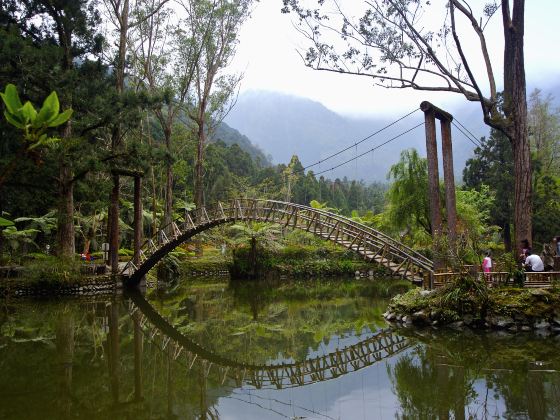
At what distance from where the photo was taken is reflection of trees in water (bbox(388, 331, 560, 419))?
5266 mm

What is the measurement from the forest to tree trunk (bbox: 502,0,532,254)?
1215 millimetres

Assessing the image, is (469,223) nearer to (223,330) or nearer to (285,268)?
(285,268)

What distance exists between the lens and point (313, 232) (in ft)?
46.9

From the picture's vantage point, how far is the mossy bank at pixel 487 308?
352 inches

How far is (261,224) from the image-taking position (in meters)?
22.5

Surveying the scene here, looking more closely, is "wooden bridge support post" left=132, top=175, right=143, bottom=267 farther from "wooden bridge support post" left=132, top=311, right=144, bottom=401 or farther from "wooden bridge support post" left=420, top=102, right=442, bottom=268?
"wooden bridge support post" left=420, top=102, right=442, bottom=268

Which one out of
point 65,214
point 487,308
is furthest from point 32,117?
point 65,214

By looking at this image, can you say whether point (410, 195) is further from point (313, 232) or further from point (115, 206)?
point (115, 206)

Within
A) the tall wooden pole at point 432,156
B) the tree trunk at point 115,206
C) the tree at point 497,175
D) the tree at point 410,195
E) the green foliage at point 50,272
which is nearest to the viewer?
the tall wooden pole at point 432,156

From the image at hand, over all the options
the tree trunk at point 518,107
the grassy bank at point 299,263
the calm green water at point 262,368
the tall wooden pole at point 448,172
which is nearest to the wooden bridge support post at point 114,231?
the calm green water at point 262,368

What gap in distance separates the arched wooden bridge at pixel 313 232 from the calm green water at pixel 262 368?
1.52 meters

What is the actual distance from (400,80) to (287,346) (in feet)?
22.7

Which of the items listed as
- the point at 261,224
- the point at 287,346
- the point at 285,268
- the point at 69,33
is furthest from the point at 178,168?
the point at 287,346

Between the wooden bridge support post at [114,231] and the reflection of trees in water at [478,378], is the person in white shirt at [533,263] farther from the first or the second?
the wooden bridge support post at [114,231]
